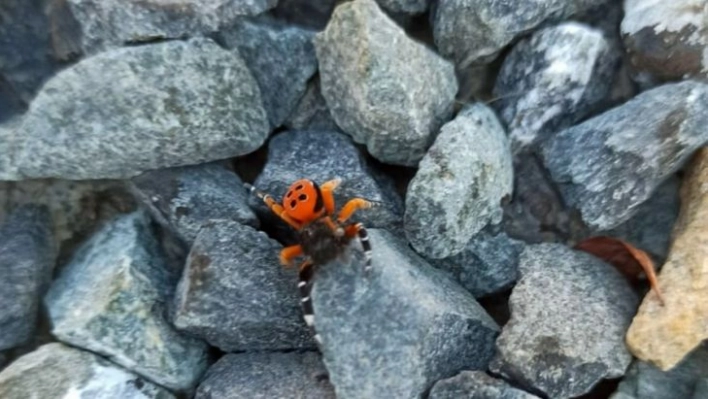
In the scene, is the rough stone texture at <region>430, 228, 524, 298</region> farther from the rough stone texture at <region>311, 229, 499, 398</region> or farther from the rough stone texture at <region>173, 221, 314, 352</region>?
the rough stone texture at <region>173, 221, 314, 352</region>

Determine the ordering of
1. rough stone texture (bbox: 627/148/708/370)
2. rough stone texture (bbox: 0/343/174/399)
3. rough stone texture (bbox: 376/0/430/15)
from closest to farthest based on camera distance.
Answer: rough stone texture (bbox: 627/148/708/370) < rough stone texture (bbox: 0/343/174/399) < rough stone texture (bbox: 376/0/430/15)

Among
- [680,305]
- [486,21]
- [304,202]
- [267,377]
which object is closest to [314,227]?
[304,202]

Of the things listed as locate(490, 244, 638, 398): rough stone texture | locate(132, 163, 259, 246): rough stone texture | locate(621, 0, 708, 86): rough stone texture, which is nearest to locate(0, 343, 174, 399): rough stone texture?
locate(132, 163, 259, 246): rough stone texture

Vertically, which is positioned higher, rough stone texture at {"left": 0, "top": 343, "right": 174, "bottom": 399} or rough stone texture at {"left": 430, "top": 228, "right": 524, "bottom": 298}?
rough stone texture at {"left": 0, "top": 343, "right": 174, "bottom": 399}

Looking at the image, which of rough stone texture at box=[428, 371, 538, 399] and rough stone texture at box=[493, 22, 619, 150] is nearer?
rough stone texture at box=[428, 371, 538, 399]

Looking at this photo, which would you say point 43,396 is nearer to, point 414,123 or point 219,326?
point 219,326

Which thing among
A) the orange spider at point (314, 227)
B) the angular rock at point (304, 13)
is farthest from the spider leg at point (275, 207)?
the angular rock at point (304, 13)
